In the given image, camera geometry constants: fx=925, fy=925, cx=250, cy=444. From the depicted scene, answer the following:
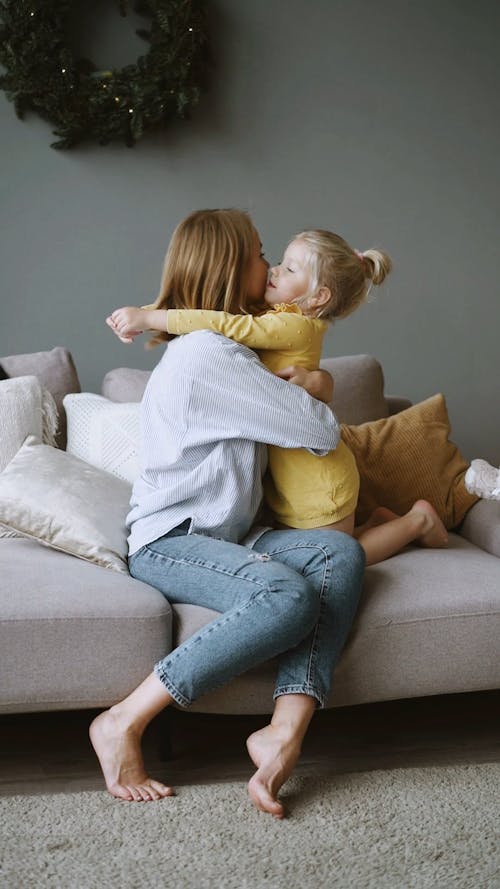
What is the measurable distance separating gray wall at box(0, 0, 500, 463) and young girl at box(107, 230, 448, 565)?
118cm

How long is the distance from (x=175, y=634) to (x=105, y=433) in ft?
2.43

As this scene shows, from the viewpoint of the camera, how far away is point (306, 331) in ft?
6.33


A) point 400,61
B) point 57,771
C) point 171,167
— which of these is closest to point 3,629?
point 57,771

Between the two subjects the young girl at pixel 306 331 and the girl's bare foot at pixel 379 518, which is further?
the girl's bare foot at pixel 379 518

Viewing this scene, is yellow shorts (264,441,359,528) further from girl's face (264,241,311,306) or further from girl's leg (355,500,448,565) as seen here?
girl's face (264,241,311,306)

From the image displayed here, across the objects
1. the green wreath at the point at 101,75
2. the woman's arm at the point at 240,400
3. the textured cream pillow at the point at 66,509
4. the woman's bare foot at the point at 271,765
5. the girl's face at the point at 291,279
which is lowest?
the woman's bare foot at the point at 271,765

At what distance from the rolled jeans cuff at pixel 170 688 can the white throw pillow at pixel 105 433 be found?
0.73m

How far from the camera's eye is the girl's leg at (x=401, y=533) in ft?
6.70

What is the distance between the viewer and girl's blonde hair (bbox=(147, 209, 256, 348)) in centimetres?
192

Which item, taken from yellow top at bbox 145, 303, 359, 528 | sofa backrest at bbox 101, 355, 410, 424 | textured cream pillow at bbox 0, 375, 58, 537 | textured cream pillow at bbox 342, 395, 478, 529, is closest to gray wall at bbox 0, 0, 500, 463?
sofa backrest at bbox 101, 355, 410, 424

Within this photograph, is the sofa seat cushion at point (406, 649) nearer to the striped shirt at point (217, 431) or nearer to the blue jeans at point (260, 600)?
the blue jeans at point (260, 600)

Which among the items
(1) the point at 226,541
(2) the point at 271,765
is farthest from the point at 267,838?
(1) the point at 226,541

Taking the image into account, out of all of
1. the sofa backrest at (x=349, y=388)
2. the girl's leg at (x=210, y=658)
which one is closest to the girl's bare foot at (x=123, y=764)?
the girl's leg at (x=210, y=658)

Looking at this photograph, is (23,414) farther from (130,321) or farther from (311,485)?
(311,485)
